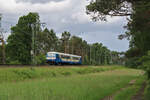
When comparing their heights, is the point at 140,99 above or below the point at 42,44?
below

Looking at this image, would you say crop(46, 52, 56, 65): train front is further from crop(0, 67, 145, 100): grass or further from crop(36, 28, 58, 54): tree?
crop(36, 28, 58, 54): tree

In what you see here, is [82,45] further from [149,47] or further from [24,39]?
[149,47]

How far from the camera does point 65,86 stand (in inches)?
681

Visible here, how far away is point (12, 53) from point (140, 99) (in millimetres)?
38448

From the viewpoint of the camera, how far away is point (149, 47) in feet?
41.4

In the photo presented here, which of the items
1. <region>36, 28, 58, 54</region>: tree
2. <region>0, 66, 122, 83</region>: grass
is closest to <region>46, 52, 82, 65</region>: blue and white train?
<region>0, 66, 122, 83</region>: grass

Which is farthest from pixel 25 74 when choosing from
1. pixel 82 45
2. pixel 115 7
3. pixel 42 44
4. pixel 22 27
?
pixel 82 45

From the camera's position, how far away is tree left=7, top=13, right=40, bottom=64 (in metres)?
47.9

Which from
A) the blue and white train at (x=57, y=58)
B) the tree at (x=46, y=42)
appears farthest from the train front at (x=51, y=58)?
the tree at (x=46, y=42)

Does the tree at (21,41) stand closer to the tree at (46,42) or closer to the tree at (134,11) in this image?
the tree at (46,42)

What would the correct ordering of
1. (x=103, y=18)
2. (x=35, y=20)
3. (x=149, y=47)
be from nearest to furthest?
1. (x=149, y=47)
2. (x=103, y=18)
3. (x=35, y=20)

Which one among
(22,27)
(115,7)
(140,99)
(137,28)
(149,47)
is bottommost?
(140,99)

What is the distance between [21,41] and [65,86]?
1309 inches

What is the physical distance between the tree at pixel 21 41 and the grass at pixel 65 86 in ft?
42.3
